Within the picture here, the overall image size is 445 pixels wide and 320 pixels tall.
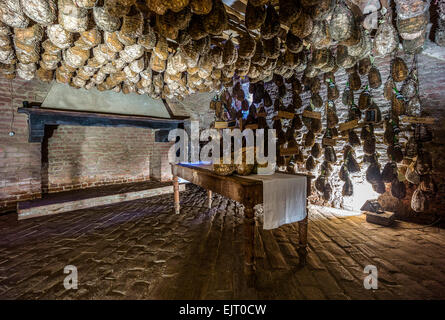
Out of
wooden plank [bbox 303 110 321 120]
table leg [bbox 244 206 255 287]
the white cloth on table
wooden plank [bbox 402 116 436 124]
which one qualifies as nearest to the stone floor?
table leg [bbox 244 206 255 287]

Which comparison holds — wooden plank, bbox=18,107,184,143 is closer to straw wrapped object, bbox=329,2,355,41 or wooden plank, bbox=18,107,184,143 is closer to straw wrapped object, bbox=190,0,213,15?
straw wrapped object, bbox=190,0,213,15

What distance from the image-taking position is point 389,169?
3.77m

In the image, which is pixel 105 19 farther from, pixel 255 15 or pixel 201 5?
pixel 255 15

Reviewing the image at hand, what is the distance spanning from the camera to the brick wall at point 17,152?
13.9 feet

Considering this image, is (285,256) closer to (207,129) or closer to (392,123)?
(392,123)

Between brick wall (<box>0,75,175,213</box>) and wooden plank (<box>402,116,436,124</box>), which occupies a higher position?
wooden plank (<box>402,116,436,124</box>)

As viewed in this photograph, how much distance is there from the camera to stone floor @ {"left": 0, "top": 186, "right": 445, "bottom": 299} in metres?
1.92

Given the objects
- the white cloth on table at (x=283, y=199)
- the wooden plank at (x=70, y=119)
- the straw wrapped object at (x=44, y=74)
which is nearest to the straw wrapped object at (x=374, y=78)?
the white cloth on table at (x=283, y=199)

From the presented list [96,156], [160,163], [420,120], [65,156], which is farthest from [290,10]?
[65,156]

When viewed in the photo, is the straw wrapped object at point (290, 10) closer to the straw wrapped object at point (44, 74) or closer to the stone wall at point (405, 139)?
the stone wall at point (405, 139)

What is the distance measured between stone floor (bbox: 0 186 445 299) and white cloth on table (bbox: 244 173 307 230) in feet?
2.20
